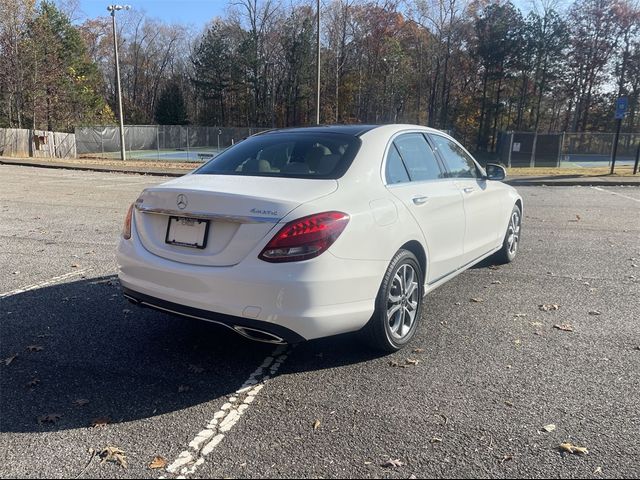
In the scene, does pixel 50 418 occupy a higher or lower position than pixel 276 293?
lower

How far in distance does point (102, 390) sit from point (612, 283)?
5045 mm

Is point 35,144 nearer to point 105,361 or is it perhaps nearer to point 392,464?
point 105,361

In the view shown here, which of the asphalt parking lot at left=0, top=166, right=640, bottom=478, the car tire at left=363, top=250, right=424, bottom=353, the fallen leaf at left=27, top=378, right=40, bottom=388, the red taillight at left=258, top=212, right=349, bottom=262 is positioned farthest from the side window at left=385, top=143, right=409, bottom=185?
the fallen leaf at left=27, top=378, right=40, bottom=388

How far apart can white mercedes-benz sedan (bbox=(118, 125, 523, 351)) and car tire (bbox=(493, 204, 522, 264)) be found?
6.50ft

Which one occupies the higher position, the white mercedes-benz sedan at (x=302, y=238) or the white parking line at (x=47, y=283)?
the white mercedes-benz sedan at (x=302, y=238)

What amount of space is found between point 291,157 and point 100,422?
2.18 meters

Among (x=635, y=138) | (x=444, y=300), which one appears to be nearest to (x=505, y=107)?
(x=635, y=138)

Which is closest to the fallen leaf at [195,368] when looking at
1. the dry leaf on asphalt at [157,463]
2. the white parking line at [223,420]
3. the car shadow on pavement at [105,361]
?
the car shadow on pavement at [105,361]

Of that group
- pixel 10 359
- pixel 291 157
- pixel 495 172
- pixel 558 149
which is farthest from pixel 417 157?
pixel 558 149

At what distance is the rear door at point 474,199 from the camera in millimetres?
4688

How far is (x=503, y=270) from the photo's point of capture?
19.6ft

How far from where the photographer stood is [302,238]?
2.94 meters

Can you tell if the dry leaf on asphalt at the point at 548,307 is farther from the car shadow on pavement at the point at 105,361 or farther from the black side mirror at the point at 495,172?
the car shadow on pavement at the point at 105,361

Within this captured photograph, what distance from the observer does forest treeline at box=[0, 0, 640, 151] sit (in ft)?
167
